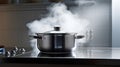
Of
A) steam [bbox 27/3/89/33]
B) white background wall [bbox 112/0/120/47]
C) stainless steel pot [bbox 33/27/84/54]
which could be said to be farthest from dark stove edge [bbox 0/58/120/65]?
white background wall [bbox 112/0/120/47]

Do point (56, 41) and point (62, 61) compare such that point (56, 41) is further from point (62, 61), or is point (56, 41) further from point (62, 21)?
point (62, 21)

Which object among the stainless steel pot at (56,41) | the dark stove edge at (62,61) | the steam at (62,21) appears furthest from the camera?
the steam at (62,21)

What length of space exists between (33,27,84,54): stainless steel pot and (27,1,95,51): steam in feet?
2.11

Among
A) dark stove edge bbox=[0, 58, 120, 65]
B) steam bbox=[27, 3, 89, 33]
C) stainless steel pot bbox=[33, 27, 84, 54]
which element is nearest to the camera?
dark stove edge bbox=[0, 58, 120, 65]

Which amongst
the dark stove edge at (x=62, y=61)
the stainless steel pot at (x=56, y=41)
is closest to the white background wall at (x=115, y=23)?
the stainless steel pot at (x=56, y=41)

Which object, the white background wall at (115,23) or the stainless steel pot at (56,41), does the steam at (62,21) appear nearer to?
the white background wall at (115,23)

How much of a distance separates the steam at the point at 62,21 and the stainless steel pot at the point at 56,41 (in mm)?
643

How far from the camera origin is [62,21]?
2.04 metres

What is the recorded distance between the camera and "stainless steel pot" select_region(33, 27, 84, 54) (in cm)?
129

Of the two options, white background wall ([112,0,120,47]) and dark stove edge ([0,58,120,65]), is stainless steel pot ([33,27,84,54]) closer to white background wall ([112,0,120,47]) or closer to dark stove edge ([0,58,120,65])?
dark stove edge ([0,58,120,65])

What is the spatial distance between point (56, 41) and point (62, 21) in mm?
764

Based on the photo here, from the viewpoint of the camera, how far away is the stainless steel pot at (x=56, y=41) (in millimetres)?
1293

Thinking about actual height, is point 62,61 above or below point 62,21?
below

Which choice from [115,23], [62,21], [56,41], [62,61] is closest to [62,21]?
[62,21]
